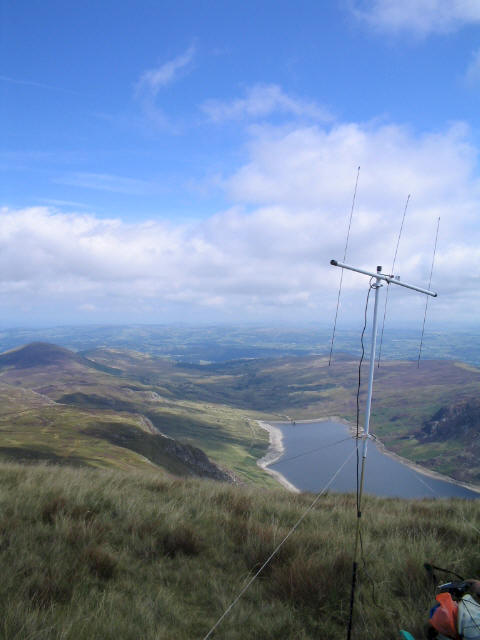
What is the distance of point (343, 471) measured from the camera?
11581cm

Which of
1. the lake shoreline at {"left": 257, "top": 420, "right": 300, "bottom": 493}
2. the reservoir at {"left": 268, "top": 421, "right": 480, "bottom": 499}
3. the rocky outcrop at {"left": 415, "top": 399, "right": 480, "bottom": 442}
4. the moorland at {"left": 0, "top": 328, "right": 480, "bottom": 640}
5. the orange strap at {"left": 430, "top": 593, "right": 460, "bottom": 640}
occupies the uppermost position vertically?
the orange strap at {"left": 430, "top": 593, "right": 460, "bottom": 640}

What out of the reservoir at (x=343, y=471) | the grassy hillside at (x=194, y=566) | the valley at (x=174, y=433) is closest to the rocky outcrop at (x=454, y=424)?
the valley at (x=174, y=433)

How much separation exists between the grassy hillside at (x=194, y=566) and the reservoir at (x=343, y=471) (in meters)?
78.5

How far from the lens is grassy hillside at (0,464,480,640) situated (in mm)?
4121

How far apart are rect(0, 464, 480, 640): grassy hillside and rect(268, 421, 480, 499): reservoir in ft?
257

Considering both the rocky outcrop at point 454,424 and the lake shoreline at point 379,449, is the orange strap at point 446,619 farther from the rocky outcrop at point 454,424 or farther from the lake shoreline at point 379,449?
the rocky outcrop at point 454,424

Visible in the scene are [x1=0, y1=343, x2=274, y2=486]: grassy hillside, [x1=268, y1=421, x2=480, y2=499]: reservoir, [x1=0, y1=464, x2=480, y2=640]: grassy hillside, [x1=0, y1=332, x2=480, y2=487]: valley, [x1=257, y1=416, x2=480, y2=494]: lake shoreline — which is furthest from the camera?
[x1=257, y1=416, x2=480, y2=494]: lake shoreline

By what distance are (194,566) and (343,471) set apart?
123m

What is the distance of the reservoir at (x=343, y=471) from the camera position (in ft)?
310

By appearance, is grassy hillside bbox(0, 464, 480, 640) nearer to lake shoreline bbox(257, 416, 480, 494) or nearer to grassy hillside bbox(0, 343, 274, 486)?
grassy hillside bbox(0, 343, 274, 486)

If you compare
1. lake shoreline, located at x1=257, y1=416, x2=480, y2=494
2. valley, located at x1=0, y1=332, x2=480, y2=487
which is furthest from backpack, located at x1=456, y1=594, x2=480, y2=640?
lake shoreline, located at x1=257, y1=416, x2=480, y2=494

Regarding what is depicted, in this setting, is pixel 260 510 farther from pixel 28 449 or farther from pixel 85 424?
pixel 85 424

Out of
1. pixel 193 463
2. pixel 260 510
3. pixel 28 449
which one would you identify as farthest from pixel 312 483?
pixel 260 510

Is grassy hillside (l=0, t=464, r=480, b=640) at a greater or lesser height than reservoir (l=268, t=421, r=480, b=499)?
greater
